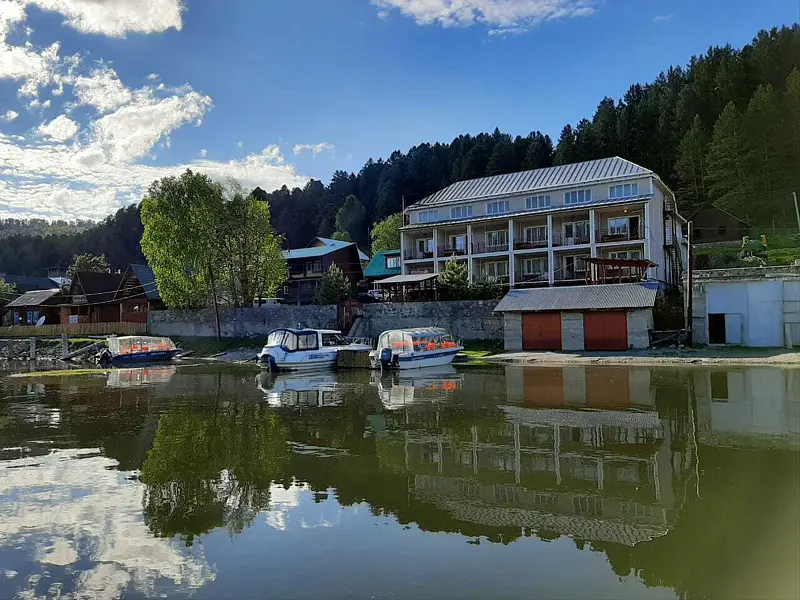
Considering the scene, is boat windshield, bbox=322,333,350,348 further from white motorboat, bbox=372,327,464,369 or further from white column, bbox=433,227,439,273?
white column, bbox=433,227,439,273

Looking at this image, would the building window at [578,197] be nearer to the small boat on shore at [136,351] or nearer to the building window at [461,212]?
the building window at [461,212]

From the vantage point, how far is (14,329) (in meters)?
68.8

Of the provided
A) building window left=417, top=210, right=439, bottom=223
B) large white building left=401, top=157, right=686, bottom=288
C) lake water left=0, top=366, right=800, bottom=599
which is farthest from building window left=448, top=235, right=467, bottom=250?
lake water left=0, top=366, right=800, bottom=599

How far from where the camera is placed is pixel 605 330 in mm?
39625

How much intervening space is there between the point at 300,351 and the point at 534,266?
28.0 m

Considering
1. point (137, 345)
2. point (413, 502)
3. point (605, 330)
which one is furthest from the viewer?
point (137, 345)

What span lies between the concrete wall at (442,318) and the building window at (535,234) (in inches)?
529

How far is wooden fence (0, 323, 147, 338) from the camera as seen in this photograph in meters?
61.7

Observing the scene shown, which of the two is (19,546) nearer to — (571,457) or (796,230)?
(571,457)

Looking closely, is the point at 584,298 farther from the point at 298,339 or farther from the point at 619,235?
the point at 298,339

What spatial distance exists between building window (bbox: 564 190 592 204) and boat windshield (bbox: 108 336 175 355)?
3636cm

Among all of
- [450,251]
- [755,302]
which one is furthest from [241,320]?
[755,302]

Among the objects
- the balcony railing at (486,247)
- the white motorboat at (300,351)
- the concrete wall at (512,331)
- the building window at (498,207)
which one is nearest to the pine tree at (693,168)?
the building window at (498,207)

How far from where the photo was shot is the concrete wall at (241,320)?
52.7 m
